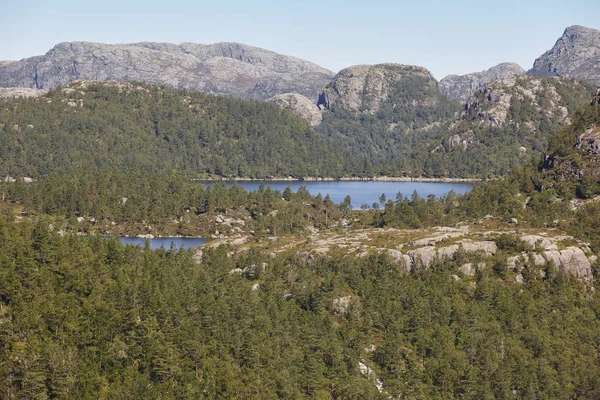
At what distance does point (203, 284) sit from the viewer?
126750mm

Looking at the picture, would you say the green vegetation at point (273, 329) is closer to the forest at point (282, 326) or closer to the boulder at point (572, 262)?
the forest at point (282, 326)

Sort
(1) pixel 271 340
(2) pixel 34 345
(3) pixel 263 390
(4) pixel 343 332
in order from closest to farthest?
(2) pixel 34 345 < (3) pixel 263 390 < (1) pixel 271 340 < (4) pixel 343 332

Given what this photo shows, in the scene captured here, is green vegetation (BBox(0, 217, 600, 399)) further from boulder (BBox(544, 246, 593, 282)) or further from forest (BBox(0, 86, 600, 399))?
boulder (BBox(544, 246, 593, 282))

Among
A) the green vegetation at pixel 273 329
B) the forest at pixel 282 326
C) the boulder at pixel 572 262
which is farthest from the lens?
the boulder at pixel 572 262

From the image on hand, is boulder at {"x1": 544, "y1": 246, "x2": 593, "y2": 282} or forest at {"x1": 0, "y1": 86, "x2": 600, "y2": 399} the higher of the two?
boulder at {"x1": 544, "y1": 246, "x2": 593, "y2": 282}

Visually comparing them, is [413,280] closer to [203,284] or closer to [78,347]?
[203,284]

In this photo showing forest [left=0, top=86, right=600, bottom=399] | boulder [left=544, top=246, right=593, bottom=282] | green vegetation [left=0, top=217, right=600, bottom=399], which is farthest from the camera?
boulder [left=544, top=246, right=593, bottom=282]

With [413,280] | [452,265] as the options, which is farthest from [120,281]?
[452,265]

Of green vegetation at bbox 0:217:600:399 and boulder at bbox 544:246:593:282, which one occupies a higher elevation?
boulder at bbox 544:246:593:282

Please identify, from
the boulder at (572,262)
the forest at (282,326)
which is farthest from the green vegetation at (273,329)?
the boulder at (572,262)

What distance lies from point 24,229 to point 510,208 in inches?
4998

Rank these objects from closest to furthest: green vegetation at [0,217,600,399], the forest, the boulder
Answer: green vegetation at [0,217,600,399] < the forest < the boulder

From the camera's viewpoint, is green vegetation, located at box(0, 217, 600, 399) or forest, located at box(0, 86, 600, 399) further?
forest, located at box(0, 86, 600, 399)

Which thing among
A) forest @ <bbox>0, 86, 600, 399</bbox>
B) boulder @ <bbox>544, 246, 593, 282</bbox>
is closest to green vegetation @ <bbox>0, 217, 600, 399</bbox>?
forest @ <bbox>0, 86, 600, 399</bbox>
